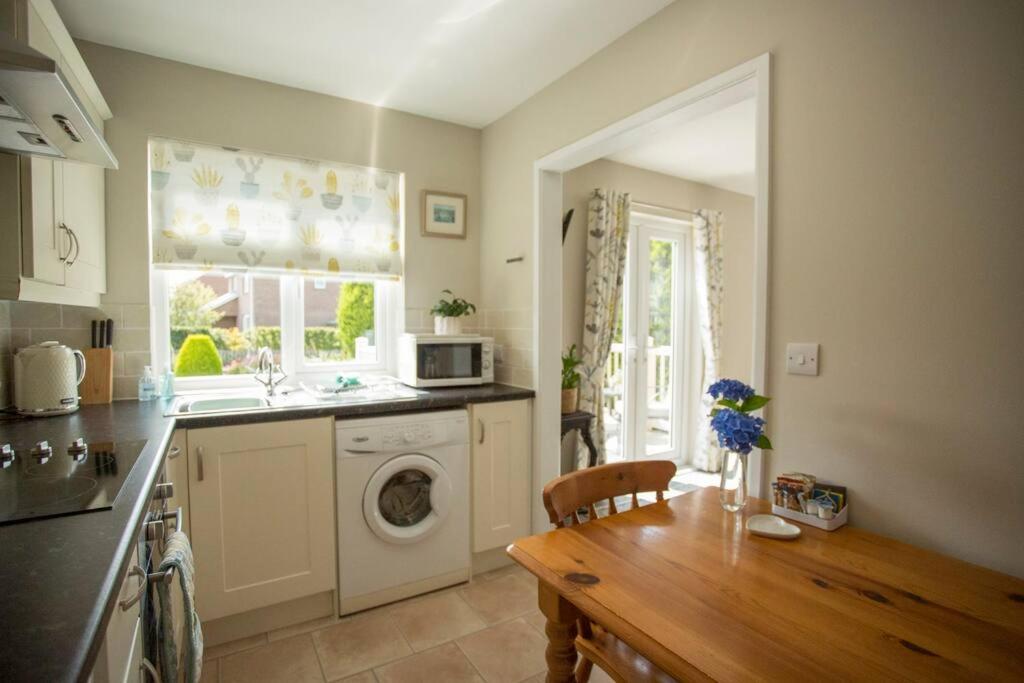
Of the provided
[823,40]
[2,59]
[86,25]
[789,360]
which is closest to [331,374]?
[86,25]

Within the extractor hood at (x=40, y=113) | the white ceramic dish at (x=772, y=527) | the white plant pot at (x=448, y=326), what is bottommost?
the white ceramic dish at (x=772, y=527)

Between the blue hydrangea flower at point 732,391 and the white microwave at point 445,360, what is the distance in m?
1.56

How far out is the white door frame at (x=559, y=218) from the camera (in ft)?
5.19

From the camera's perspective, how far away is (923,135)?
1.25m

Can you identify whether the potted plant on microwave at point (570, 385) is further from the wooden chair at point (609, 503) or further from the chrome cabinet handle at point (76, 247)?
the chrome cabinet handle at point (76, 247)

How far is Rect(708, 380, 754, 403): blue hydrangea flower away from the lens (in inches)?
52.7

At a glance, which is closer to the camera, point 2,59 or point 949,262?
point 2,59

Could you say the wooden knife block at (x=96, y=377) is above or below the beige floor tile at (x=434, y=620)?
above

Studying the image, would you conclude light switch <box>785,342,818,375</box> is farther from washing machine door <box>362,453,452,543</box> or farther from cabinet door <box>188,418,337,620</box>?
cabinet door <box>188,418,337,620</box>

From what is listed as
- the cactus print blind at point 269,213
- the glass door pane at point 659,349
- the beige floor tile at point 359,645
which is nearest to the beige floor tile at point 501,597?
the beige floor tile at point 359,645

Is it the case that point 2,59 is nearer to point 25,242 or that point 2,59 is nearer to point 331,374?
point 25,242

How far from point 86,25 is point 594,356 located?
10.0 feet

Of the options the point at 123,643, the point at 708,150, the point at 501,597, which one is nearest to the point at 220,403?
the point at 501,597

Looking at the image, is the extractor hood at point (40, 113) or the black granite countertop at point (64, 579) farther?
the extractor hood at point (40, 113)
